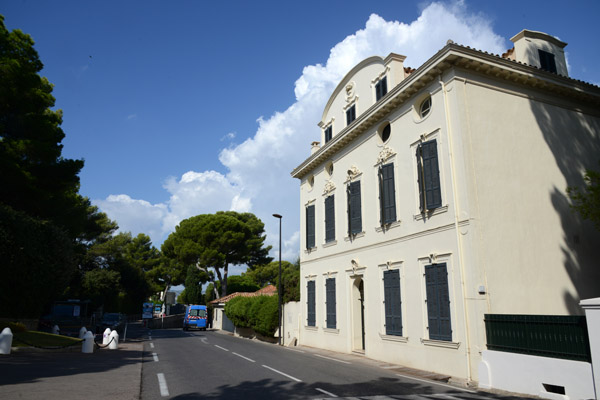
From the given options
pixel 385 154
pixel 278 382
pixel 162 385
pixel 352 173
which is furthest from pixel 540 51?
pixel 162 385

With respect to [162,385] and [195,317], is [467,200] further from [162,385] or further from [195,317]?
[195,317]

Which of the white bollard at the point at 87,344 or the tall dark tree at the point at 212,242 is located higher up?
the tall dark tree at the point at 212,242

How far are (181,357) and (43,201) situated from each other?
12.1 metres

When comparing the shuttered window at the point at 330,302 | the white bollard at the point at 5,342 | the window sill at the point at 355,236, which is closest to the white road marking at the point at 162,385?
the white bollard at the point at 5,342

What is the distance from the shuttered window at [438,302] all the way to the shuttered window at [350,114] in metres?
8.92

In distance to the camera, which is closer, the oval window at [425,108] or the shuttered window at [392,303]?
the oval window at [425,108]

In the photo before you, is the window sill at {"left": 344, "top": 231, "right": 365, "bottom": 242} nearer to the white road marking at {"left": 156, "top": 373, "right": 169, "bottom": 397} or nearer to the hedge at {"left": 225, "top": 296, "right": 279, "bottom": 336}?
the hedge at {"left": 225, "top": 296, "right": 279, "bottom": 336}

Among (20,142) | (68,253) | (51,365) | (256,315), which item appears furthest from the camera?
(256,315)

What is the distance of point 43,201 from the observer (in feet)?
68.6

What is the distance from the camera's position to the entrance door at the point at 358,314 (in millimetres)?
17656

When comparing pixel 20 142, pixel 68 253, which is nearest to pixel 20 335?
pixel 68 253

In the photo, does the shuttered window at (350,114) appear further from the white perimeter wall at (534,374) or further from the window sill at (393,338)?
the white perimeter wall at (534,374)

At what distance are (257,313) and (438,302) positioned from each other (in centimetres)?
1769

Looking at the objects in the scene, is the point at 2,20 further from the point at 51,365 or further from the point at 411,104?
the point at 411,104
